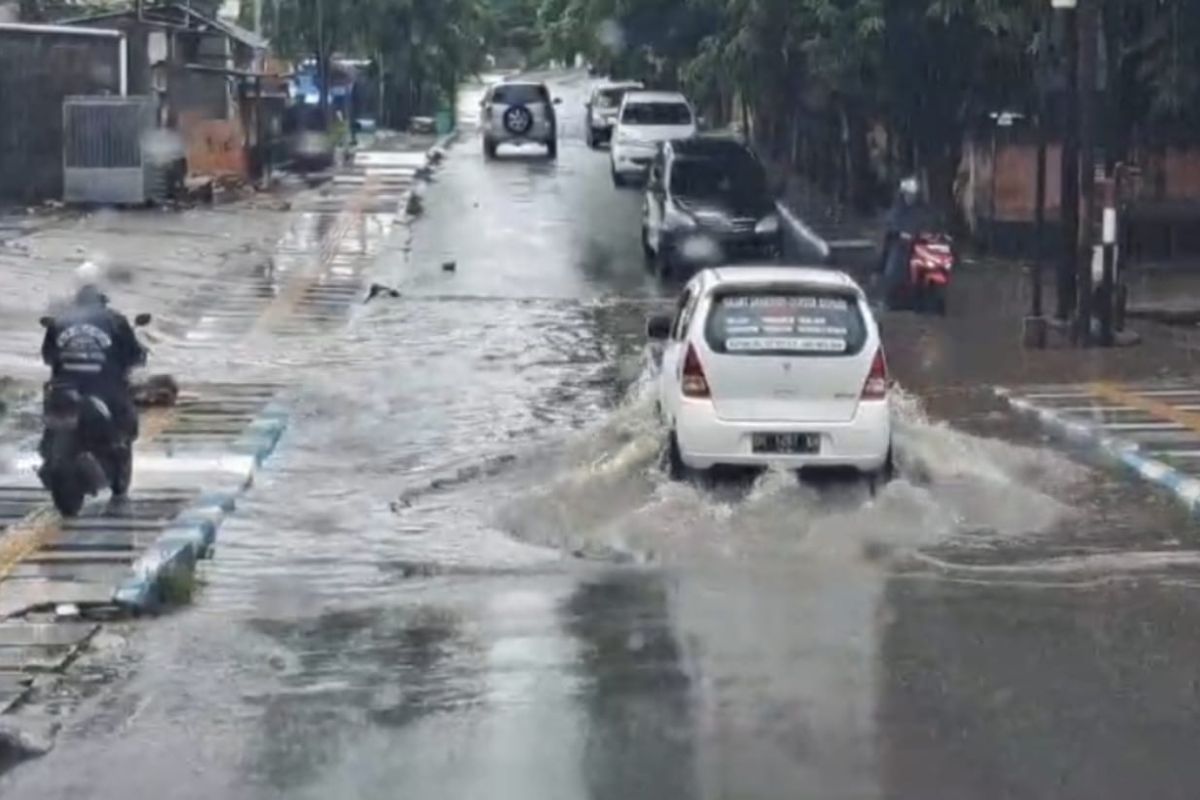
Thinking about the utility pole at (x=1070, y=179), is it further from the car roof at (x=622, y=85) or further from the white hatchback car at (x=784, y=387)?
the car roof at (x=622, y=85)

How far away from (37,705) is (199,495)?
19.1ft

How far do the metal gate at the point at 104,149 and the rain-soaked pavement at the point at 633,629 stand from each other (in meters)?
19.0

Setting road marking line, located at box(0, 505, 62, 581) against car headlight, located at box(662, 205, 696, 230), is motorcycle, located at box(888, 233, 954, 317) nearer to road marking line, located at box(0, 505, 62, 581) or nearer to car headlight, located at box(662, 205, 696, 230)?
car headlight, located at box(662, 205, 696, 230)

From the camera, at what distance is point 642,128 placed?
51.7m

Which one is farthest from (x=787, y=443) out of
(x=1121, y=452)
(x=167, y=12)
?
(x=167, y=12)

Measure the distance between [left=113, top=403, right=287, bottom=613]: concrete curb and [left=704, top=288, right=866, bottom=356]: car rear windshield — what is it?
3.43 m

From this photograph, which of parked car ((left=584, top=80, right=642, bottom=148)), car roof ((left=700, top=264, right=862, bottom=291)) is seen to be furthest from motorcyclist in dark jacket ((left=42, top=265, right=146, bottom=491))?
parked car ((left=584, top=80, right=642, bottom=148))

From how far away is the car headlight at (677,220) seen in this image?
33.6 meters

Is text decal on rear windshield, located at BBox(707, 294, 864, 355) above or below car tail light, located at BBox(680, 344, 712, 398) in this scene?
above

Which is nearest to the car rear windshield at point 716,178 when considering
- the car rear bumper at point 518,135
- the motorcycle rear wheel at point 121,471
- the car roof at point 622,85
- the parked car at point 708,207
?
the parked car at point 708,207

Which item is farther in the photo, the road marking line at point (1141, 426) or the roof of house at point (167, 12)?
the roof of house at point (167, 12)

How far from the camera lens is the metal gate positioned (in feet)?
130

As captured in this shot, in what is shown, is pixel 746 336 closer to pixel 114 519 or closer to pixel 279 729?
pixel 114 519

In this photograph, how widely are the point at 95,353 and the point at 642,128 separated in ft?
120
